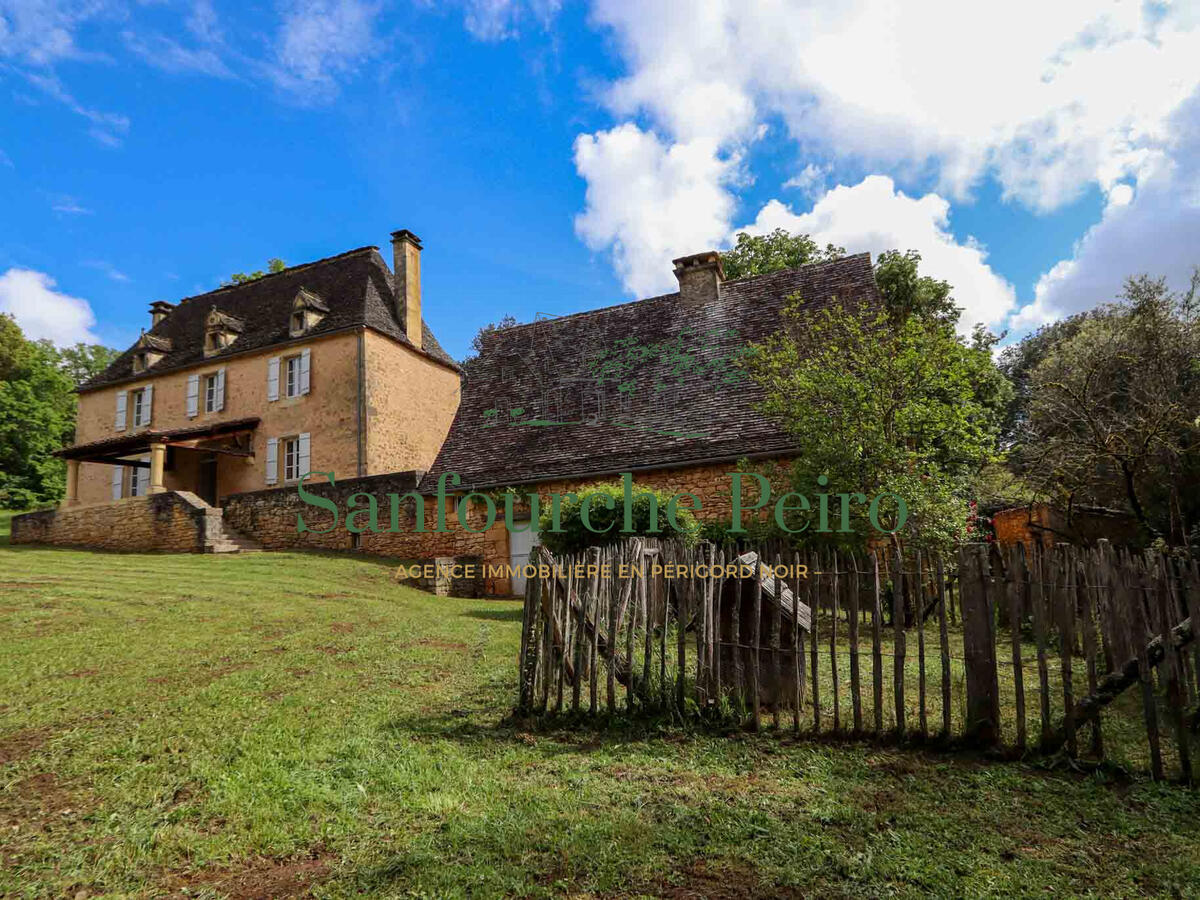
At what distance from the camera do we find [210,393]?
2248cm

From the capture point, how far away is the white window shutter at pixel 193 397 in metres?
22.5

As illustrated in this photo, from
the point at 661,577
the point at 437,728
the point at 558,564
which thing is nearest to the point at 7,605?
the point at 437,728

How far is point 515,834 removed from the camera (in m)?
3.14

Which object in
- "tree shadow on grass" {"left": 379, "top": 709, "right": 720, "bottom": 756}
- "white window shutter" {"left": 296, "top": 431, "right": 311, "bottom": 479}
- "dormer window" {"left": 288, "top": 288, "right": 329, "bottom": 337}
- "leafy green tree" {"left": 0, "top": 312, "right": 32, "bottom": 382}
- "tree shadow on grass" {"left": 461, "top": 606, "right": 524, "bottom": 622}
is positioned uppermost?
"leafy green tree" {"left": 0, "top": 312, "right": 32, "bottom": 382}

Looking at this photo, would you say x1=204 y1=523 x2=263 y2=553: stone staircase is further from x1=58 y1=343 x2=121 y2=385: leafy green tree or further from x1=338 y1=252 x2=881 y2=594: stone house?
x1=58 y1=343 x2=121 y2=385: leafy green tree

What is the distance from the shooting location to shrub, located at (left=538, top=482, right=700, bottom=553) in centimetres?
1007

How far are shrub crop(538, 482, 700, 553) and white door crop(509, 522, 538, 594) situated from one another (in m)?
3.74

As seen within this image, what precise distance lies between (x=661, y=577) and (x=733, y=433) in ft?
25.0

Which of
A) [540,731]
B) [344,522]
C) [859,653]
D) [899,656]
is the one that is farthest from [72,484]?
[899,656]

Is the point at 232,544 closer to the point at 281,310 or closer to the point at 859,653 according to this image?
the point at 281,310

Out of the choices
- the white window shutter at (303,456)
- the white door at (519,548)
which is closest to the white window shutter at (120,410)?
the white window shutter at (303,456)

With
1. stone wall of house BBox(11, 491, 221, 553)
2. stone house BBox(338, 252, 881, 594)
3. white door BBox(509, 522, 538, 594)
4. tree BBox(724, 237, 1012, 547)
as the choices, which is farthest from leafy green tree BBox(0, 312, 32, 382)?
tree BBox(724, 237, 1012, 547)

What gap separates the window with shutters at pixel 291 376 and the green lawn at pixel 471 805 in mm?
16128

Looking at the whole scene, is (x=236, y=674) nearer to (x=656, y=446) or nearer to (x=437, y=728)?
(x=437, y=728)
